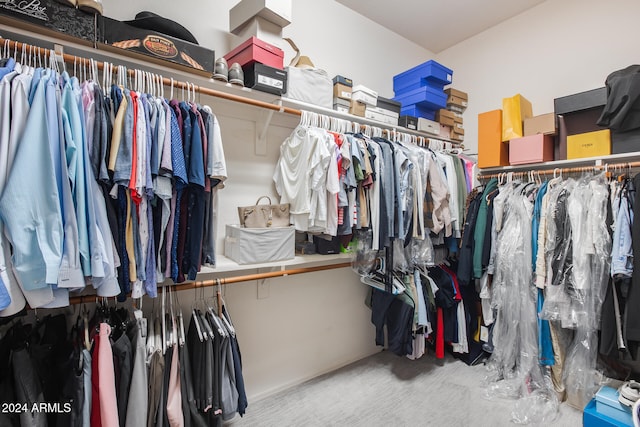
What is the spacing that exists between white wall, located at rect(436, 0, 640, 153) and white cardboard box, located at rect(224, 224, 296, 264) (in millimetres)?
2275

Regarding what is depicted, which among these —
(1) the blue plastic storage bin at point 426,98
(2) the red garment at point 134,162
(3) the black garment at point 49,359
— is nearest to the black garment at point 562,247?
(1) the blue plastic storage bin at point 426,98

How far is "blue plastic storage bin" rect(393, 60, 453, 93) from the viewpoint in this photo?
2500mm

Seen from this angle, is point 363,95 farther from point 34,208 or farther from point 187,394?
point 187,394

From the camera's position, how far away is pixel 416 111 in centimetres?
261

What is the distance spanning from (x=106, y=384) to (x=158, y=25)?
1572mm

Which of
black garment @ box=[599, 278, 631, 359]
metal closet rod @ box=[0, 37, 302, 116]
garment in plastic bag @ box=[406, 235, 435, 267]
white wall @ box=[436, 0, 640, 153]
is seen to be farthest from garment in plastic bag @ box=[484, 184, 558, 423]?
metal closet rod @ box=[0, 37, 302, 116]

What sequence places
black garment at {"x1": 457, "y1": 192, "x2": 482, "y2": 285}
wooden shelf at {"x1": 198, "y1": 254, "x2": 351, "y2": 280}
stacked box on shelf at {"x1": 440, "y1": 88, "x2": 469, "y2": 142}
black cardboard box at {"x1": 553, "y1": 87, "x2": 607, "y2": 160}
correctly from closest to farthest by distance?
wooden shelf at {"x1": 198, "y1": 254, "x2": 351, "y2": 280}, black cardboard box at {"x1": 553, "y1": 87, "x2": 607, "y2": 160}, black garment at {"x1": 457, "y1": 192, "x2": 482, "y2": 285}, stacked box on shelf at {"x1": 440, "y1": 88, "x2": 469, "y2": 142}

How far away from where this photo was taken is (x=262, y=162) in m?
2.07

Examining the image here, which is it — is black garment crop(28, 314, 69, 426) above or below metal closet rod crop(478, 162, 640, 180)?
below

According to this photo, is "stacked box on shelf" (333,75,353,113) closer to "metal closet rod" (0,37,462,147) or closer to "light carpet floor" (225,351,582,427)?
"metal closet rod" (0,37,462,147)

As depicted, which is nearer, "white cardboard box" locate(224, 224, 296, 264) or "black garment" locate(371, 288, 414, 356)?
"white cardboard box" locate(224, 224, 296, 264)

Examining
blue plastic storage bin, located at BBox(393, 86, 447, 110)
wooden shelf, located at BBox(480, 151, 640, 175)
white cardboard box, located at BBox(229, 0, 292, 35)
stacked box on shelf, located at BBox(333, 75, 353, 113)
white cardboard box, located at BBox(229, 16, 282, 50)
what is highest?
white cardboard box, located at BBox(229, 0, 292, 35)

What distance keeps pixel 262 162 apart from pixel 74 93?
3.56 feet

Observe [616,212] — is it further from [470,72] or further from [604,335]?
[470,72]
